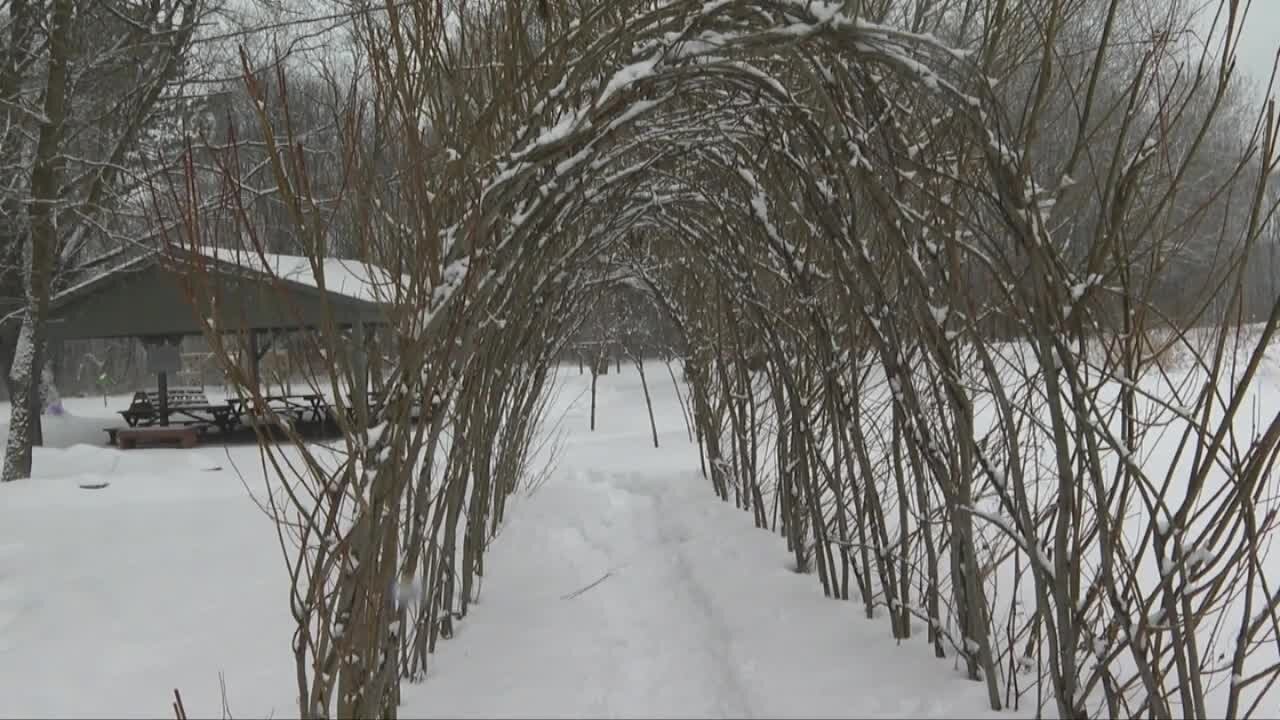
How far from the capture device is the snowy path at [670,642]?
3.67 meters

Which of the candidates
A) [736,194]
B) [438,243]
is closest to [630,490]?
[736,194]

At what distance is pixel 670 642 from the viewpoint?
15.4 ft

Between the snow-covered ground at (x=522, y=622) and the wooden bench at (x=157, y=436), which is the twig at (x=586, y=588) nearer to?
the snow-covered ground at (x=522, y=622)

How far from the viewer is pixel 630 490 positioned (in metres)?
9.61

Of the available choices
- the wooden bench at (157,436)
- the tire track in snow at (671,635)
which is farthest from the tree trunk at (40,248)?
the tire track in snow at (671,635)

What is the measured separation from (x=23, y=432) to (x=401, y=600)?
29.2 ft

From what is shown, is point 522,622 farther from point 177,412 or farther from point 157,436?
point 177,412

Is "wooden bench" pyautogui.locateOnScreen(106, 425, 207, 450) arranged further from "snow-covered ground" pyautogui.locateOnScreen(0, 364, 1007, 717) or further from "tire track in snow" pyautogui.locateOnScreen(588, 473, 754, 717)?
"tire track in snow" pyautogui.locateOnScreen(588, 473, 754, 717)

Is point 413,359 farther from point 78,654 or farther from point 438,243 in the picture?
point 78,654

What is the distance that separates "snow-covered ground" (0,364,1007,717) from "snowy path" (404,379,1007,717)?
0.01 m

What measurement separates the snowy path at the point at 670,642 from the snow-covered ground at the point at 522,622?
0.01m

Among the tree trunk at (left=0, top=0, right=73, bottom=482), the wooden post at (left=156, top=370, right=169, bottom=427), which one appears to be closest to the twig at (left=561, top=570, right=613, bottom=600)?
the tree trunk at (left=0, top=0, right=73, bottom=482)

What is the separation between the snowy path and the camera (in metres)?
3.67

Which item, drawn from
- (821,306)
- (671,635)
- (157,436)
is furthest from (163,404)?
(821,306)
